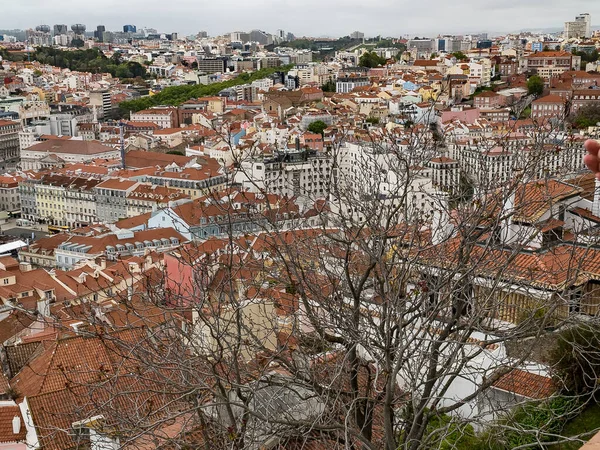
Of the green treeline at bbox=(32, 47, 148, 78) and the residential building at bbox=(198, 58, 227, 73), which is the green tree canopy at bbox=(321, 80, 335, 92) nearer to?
the residential building at bbox=(198, 58, 227, 73)

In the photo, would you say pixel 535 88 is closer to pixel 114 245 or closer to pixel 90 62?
pixel 114 245

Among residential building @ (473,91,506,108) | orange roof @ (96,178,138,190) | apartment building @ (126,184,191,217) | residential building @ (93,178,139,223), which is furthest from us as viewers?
residential building @ (473,91,506,108)

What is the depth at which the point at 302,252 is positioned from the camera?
175 inches

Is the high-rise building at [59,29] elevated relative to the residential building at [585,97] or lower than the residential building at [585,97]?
elevated

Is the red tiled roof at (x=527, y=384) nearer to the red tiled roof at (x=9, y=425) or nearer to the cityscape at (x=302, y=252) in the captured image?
the cityscape at (x=302, y=252)

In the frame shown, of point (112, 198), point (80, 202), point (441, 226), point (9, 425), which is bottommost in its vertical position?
point (80, 202)

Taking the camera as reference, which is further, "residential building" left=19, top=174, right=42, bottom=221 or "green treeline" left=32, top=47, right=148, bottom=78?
"green treeline" left=32, top=47, right=148, bottom=78

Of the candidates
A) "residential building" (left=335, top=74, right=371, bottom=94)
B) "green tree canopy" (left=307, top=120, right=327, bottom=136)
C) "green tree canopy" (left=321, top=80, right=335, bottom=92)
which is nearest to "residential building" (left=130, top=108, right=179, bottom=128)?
"residential building" (left=335, top=74, right=371, bottom=94)

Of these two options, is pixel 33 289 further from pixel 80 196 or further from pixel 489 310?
pixel 80 196

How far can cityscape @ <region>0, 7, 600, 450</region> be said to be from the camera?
10.9 feet

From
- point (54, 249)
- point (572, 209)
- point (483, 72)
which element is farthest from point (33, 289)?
point (483, 72)

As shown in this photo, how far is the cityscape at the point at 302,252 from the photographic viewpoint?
3334 mm

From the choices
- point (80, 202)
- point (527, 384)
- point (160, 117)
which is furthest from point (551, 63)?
point (527, 384)

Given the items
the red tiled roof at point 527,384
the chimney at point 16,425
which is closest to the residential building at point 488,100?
the red tiled roof at point 527,384
